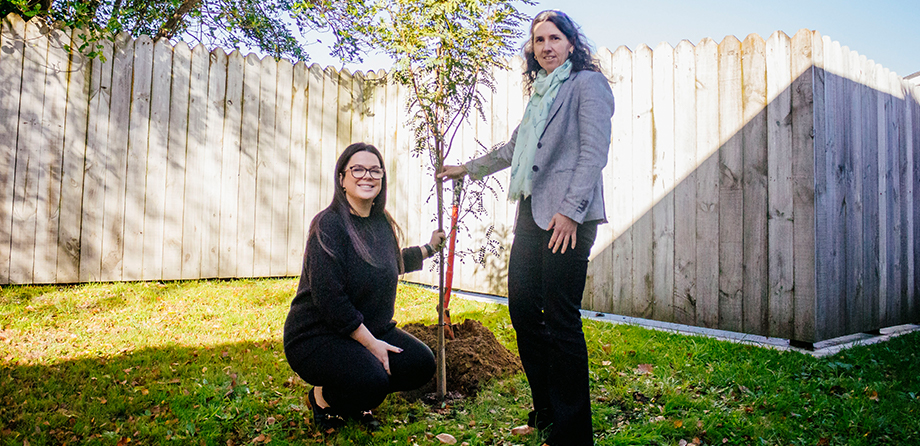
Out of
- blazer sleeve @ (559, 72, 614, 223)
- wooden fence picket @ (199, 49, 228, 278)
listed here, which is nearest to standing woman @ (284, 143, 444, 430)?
blazer sleeve @ (559, 72, 614, 223)

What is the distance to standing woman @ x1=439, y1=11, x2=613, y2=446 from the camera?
194 cm

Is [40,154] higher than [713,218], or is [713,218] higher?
[40,154]

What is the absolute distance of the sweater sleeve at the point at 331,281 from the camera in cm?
212

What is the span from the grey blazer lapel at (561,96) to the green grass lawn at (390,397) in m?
1.38

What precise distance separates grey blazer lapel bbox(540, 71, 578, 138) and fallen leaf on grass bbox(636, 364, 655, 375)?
66.2 inches

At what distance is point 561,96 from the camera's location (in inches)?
81.3

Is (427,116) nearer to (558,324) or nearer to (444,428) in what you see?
(558,324)

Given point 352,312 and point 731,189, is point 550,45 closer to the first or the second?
point 352,312

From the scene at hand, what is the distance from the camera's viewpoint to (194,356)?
10.3 feet

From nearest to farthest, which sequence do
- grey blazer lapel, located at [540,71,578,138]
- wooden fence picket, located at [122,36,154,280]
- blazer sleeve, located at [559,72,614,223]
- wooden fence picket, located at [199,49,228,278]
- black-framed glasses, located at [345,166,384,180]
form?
blazer sleeve, located at [559,72,614,223]
grey blazer lapel, located at [540,71,578,138]
black-framed glasses, located at [345,166,384,180]
wooden fence picket, located at [122,36,154,280]
wooden fence picket, located at [199,49,228,278]

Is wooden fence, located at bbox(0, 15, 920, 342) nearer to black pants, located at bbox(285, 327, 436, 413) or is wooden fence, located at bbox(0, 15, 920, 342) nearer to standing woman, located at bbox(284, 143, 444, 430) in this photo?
standing woman, located at bbox(284, 143, 444, 430)

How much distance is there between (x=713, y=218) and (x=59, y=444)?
3918mm

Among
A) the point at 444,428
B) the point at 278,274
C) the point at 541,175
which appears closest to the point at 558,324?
the point at 541,175

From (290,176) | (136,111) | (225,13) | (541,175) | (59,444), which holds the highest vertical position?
(225,13)
